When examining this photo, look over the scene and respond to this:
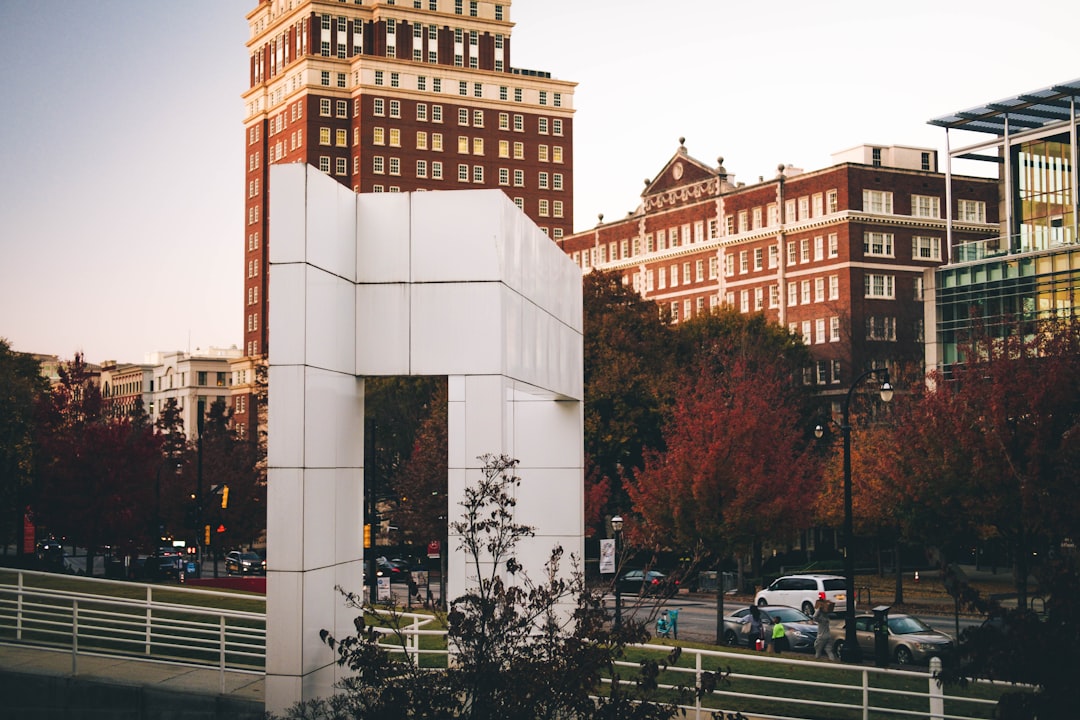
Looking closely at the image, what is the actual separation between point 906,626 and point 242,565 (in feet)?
140

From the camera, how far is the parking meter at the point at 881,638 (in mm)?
31391

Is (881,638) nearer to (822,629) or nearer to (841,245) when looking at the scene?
(822,629)

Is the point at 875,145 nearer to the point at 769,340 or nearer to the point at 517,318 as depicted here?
the point at 769,340

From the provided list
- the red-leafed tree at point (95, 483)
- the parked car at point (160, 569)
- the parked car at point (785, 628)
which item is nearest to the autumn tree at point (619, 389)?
the parked car at point (160, 569)

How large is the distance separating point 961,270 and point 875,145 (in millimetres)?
38923

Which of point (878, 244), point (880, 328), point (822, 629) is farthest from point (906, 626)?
point (878, 244)

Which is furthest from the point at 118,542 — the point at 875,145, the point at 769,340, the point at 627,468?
the point at 875,145

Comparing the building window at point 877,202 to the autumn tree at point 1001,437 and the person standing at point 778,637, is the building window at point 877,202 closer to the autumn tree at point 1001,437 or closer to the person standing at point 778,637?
the autumn tree at point 1001,437

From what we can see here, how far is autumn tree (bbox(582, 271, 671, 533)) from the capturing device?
63.2 m

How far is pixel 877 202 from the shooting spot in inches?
3686

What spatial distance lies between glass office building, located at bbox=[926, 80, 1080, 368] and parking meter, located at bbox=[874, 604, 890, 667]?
2073 cm

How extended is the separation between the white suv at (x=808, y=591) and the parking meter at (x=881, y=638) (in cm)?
1212

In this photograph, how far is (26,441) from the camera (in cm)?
5959

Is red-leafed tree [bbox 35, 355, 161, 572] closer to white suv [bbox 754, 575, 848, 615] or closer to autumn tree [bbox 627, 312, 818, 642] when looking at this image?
autumn tree [bbox 627, 312, 818, 642]
